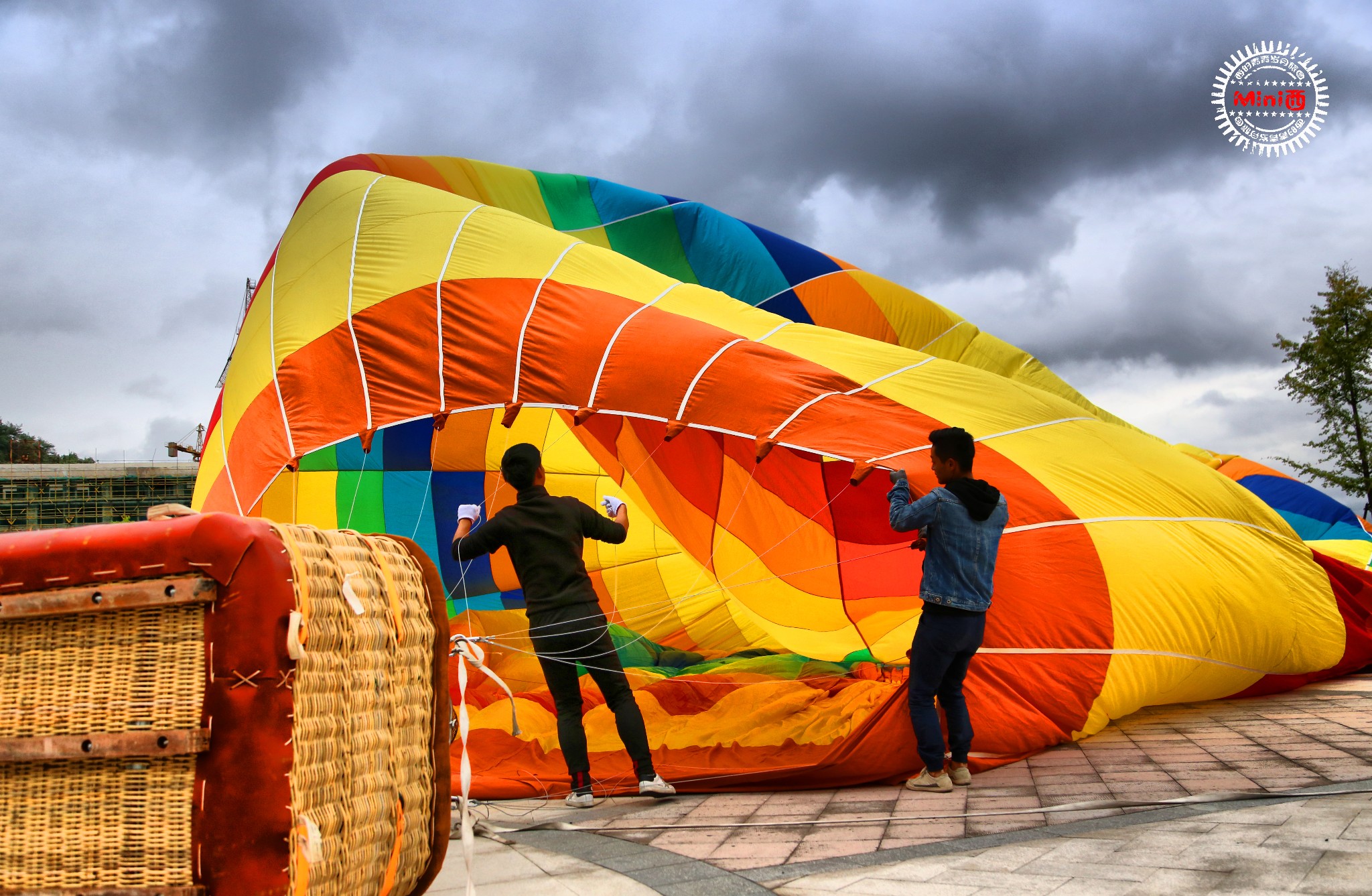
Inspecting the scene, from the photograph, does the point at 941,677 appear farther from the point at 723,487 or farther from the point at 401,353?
the point at 401,353

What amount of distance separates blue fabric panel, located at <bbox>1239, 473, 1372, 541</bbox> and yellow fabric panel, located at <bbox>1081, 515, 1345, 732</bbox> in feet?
12.7

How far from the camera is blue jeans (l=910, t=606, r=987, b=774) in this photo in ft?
10.9

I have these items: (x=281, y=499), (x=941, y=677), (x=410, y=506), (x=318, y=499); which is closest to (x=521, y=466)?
(x=941, y=677)

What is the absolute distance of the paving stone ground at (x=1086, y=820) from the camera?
6.91ft

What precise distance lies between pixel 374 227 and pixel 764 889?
4381mm

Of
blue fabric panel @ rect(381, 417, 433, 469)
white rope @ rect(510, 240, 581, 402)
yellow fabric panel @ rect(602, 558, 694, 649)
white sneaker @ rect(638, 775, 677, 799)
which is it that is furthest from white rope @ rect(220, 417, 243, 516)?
white sneaker @ rect(638, 775, 677, 799)

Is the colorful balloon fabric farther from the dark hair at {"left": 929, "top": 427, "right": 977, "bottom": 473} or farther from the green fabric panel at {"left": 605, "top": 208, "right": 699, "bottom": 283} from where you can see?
the dark hair at {"left": 929, "top": 427, "right": 977, "bottom": 473}

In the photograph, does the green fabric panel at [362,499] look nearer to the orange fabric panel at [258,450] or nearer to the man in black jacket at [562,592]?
the orange fabric panel at [258,450]

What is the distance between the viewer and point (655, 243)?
7.35 m

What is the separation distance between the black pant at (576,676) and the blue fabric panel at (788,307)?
3.88 m

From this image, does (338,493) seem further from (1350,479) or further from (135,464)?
(135,464)

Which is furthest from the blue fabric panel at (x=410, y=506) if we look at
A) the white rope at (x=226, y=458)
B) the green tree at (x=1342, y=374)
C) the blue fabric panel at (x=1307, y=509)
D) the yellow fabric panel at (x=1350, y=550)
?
the green tree at (x=1342, y=374)

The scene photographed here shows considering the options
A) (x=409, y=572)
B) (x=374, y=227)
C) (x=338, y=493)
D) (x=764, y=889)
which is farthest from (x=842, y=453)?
(x=338, y=493)

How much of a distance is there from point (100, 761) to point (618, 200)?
6588 mm
